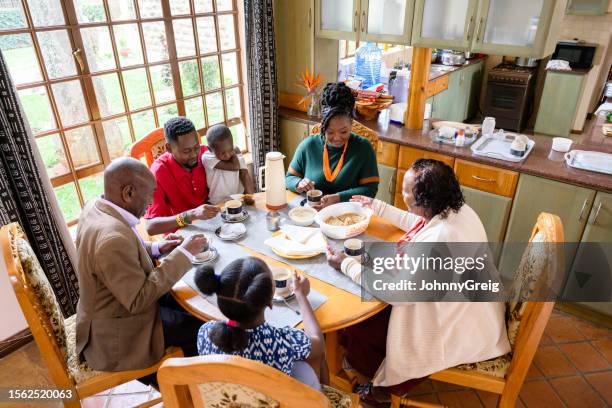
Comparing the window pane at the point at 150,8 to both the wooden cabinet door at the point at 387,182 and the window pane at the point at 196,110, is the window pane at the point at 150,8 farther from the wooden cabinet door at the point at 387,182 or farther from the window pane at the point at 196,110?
the wooden cabinet door at the point at 387,182

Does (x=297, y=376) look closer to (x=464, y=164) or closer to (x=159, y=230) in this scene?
(x=159, y=230)

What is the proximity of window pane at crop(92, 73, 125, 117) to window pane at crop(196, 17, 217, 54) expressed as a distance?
2.35 feet

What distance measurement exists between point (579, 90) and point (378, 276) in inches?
174

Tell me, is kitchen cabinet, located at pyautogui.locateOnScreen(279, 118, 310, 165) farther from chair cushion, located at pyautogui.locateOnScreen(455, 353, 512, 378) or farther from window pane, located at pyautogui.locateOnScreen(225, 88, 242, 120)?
chair cushion, located at pyautogui.locateOnScreen(455, 353, 512, 378)

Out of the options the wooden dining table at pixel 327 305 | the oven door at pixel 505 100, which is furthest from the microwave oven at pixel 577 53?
the wooden dining table at pixel 327 305

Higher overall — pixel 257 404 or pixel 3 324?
pixel 257 404

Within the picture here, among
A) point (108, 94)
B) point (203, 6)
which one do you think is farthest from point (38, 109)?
point (203, 6)

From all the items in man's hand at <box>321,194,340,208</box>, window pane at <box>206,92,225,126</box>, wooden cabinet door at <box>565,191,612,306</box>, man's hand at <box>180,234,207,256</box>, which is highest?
window pane at <box>206,92,225,126</box>

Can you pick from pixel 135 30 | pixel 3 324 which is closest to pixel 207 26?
pixel 135 30

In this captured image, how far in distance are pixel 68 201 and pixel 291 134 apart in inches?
66.9

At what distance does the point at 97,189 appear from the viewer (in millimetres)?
2764

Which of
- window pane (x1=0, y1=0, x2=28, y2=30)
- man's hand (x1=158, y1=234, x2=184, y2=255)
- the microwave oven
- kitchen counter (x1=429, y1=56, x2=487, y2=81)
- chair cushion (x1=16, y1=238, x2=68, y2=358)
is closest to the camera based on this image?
chair cushion (x1=16, y1=238, x2=68, y2=358)

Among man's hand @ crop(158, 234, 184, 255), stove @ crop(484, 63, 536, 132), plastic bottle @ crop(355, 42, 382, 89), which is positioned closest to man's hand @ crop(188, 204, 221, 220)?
man's hand @ crop(158, 234, 184, 255)

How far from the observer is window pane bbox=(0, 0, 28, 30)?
80.8 inches
